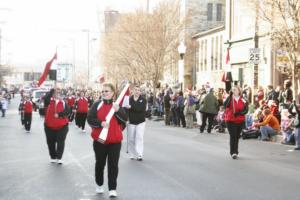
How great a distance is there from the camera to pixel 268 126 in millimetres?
20719

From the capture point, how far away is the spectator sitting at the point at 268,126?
2061cm

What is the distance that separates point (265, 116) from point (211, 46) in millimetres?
30511

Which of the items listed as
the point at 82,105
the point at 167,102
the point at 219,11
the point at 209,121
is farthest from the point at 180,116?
the point at 219,11

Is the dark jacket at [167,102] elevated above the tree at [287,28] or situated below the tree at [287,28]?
below

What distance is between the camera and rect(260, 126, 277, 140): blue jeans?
67.7ft

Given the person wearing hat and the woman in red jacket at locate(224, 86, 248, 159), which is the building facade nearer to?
the person wearing hat

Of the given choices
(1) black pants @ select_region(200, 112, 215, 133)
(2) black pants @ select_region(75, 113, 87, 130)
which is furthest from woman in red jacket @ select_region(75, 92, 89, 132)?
(1) black pants @ select_region(200, 112, 215, 133)

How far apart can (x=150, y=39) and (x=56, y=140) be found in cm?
3262

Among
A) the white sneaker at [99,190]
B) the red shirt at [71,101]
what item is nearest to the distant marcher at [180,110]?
the red shirt at [71,101]

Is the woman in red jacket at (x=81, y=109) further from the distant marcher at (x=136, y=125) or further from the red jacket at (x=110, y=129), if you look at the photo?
the red jacket at (x=110, y=129)

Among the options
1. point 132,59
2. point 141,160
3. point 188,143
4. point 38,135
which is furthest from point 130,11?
point 141,160

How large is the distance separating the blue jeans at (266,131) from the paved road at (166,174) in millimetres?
2043

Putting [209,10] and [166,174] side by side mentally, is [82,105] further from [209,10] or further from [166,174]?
[209,10]

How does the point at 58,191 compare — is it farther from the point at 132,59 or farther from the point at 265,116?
the point at 132,59
